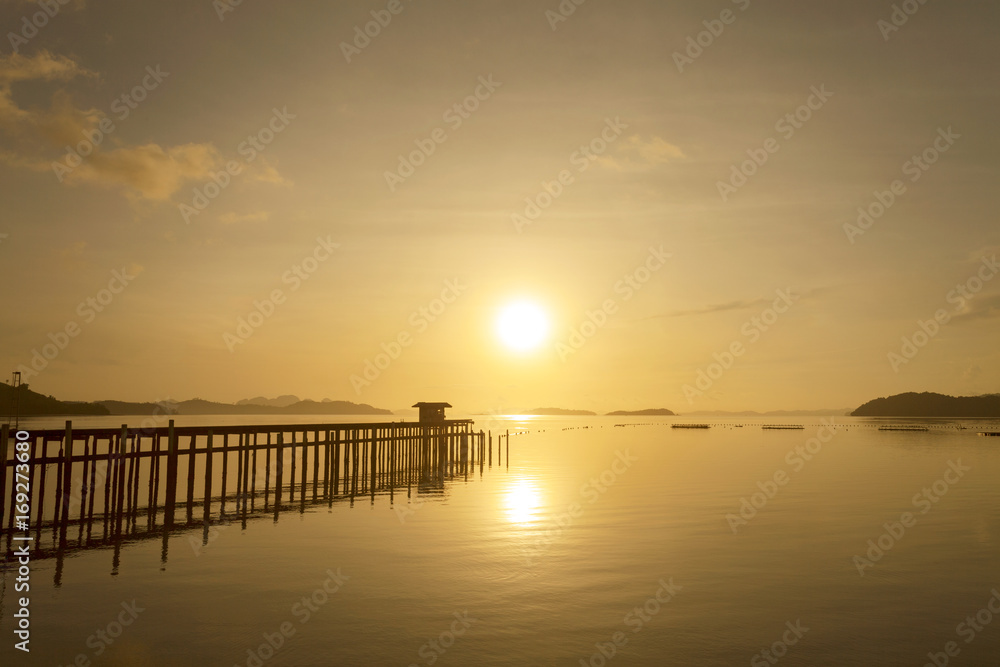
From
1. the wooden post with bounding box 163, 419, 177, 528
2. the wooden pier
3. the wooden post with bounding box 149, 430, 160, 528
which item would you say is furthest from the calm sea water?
the wooden post with bounding box 149, 430, 160, 528

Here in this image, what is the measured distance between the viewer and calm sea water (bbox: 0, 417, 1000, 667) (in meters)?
11.6

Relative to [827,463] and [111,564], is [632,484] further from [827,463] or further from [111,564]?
[111,564]

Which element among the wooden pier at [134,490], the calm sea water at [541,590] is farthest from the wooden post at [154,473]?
the calm sea water at [541,590]

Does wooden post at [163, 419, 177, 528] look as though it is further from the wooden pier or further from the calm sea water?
the calm sea water

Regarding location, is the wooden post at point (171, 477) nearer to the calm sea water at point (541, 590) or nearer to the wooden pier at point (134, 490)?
the wooden pier at point (134, 490)

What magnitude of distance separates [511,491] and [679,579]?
20.2 metres

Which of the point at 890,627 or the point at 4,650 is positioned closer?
the point at 4,650

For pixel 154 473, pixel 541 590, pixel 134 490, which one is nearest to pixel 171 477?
pixel 154 473

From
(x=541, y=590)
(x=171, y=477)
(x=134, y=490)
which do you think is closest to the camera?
(x=541, y=590)

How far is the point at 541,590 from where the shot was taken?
15289 mm

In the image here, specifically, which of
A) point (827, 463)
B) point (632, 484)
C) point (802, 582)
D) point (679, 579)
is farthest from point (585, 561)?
point (827, 463)

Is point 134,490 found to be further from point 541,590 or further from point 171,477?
point 541,590

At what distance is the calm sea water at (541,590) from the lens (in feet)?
38.0

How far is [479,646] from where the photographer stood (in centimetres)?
1180
